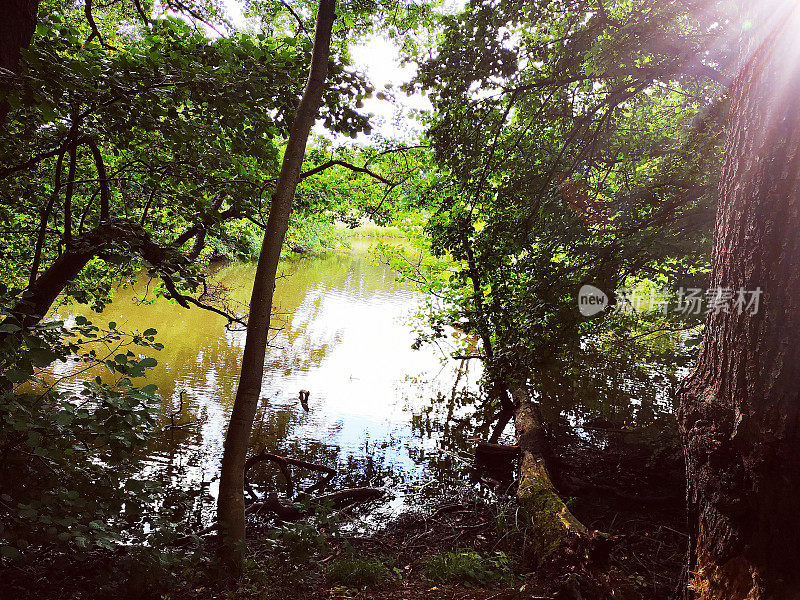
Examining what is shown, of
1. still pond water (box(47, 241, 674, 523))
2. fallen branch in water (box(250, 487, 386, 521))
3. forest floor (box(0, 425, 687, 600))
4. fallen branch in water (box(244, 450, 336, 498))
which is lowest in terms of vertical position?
forest floor (box(0, 425, 687, 600))

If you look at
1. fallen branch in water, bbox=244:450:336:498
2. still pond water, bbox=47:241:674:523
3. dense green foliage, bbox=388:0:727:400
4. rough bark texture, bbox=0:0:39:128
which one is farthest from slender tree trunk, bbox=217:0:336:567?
fallen branch in water, bbox=244:450:336:498

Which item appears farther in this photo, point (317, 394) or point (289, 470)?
point (317, 394)

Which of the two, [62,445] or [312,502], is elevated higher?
[62,445]

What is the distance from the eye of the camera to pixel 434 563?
4.09 m

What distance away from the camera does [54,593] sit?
3.02 metres

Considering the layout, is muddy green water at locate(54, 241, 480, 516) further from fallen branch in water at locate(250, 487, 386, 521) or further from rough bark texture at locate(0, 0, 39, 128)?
rough bark texture at locate(0, 0, 39, 128)

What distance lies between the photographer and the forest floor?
317 cm

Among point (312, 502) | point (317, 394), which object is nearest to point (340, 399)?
point (317, 394)

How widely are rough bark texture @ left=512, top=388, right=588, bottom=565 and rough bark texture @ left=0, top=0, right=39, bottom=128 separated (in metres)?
5.21

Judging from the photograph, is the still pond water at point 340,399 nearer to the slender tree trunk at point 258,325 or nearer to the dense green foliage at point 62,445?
the slender tree trunk at point 258,325

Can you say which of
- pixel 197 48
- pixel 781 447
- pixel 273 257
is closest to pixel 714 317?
pixel 781 447

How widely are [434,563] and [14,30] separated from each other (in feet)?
17.0

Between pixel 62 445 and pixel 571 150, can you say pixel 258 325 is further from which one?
pixel 571 150

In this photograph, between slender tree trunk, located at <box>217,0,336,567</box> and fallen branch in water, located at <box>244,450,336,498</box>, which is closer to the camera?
slender tree trunk, located at <box>217,0,336,567</box>
